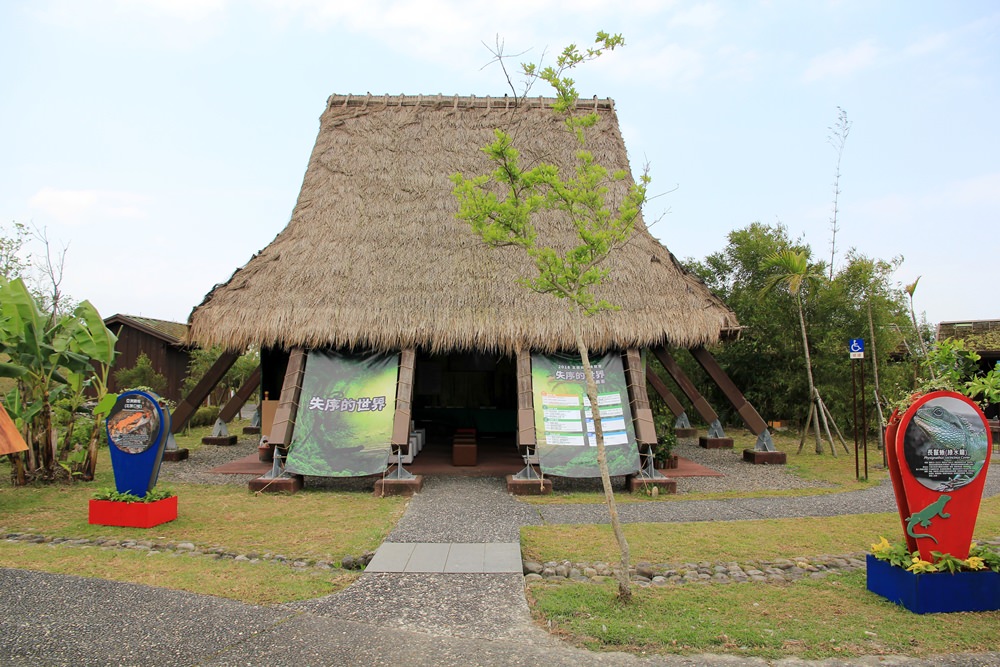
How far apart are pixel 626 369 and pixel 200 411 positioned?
13.5m

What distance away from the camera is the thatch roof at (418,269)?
34.6 ft

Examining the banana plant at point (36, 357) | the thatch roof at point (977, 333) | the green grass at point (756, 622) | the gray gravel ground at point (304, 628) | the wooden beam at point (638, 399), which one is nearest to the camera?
the gray gravel ground at point (304, 628)

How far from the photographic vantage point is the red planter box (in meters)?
7.12

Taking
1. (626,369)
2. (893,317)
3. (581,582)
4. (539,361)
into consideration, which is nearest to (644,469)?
(626,369)

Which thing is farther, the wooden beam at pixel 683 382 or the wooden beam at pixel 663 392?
the wooden beam at pixel 663 392

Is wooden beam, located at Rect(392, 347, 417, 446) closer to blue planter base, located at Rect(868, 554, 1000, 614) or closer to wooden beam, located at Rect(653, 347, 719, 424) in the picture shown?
wooden beam, located at Rect(653, 347, 719, 424)

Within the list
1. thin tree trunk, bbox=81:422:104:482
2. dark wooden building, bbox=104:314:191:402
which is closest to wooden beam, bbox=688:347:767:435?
thin tree trunk, bbox=81:422:104:482

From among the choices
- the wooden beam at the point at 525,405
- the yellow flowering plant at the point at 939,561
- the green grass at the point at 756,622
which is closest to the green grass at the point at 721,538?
the green grass at the point at 756,622

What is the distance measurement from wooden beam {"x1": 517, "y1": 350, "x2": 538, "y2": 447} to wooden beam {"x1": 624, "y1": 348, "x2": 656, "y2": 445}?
1630 mm

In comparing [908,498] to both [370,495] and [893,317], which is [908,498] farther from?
[893,317]

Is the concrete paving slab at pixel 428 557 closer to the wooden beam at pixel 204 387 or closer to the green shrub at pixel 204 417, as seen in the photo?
the wooden beam at pixel 204 387

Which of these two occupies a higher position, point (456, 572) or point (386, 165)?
point (386, 165)

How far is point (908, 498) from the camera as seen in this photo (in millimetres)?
5172

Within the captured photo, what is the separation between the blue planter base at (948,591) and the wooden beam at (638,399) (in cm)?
493
